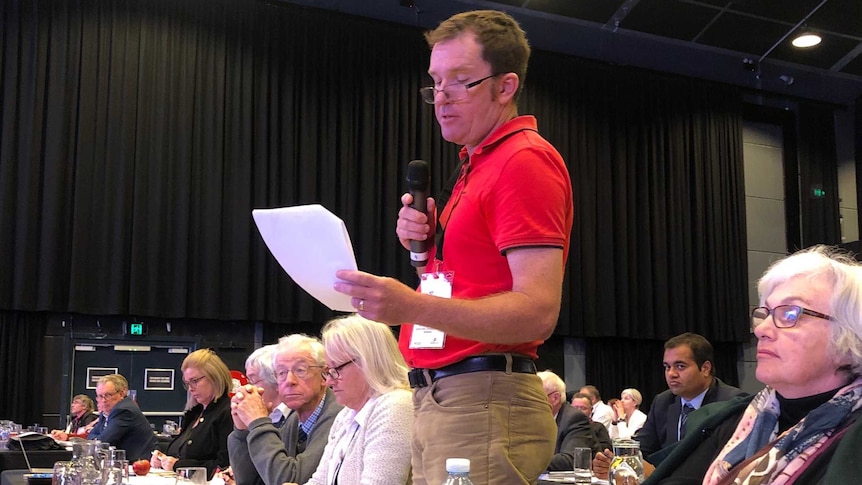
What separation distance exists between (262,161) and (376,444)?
679 centimetres

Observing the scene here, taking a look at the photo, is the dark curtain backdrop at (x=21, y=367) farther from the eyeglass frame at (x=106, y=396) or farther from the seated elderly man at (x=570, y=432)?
the seated elderly man at (x=570, y=432)

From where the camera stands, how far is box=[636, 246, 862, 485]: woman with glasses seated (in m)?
1.57

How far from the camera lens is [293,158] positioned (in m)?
9.28

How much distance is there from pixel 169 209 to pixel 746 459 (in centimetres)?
766

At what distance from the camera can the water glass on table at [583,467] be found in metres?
3.97

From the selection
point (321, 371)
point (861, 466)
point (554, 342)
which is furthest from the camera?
point (554, 342)

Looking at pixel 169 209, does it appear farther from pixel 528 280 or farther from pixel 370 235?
pixel 528 280

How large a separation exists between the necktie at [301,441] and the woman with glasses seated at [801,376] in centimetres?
215

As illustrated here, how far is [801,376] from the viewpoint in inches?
66.4

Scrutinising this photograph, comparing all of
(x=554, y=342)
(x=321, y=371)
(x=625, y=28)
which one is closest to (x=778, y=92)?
(x=625, y=28)

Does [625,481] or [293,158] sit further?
[293,158]

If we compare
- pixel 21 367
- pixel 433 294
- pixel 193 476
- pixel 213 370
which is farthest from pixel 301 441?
pixel 21 367

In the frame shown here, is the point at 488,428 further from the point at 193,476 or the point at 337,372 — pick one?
the point at 193,476

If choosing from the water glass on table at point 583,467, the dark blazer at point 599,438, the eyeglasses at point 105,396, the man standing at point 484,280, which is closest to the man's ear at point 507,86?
the man standing at point 484,280
